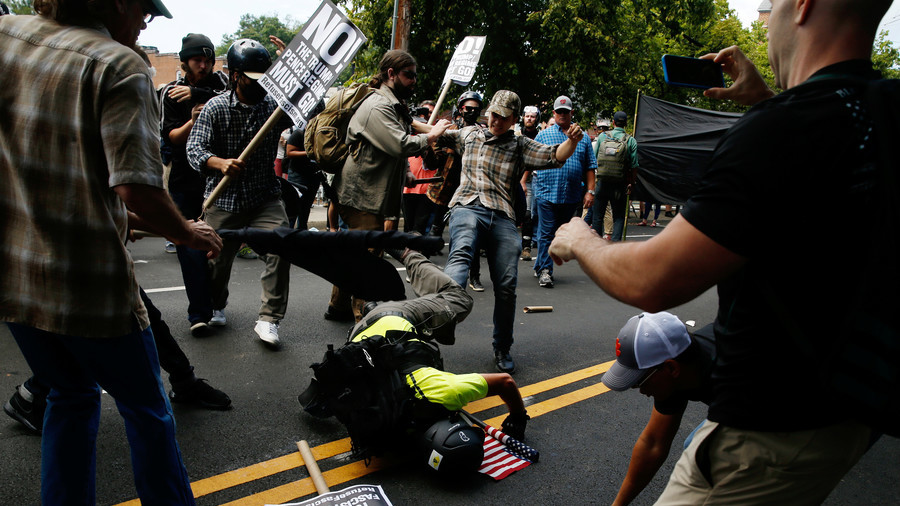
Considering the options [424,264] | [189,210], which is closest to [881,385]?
[424,264]

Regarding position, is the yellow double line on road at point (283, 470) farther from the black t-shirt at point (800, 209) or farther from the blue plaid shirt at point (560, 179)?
the blue plaid shirt at point (560, 179)

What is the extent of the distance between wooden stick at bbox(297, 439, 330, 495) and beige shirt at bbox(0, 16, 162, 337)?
1.21 metres

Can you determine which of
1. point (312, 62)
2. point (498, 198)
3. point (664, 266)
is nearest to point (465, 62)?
point (498, 198)

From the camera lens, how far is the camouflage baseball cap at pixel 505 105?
4.38 meters

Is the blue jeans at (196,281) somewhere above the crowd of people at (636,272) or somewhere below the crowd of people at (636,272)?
below

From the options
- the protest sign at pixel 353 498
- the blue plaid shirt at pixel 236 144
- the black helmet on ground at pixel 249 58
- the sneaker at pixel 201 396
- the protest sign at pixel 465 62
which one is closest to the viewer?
the protest sign at pixel 353 498

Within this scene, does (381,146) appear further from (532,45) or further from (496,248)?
(532,45)

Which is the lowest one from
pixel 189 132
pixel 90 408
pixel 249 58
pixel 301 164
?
pixel 301 164

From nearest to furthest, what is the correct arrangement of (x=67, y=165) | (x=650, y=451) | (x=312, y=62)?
(x=67, y=165)
(x=650, y=451)
(x=312, y=62)

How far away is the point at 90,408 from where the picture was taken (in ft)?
6.70

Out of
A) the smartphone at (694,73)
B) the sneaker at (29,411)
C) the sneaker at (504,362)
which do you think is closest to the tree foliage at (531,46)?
the sneaker at (504,362)

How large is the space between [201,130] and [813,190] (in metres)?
4.06

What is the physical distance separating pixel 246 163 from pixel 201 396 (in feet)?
5.24

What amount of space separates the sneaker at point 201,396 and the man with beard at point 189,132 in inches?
49.1
